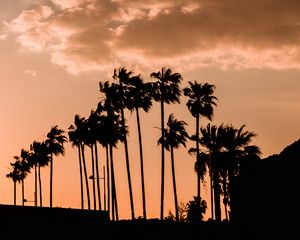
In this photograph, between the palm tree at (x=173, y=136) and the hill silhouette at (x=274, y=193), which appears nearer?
the hill silhouette at (x=274, y=193)

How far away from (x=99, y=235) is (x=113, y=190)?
30.1 m

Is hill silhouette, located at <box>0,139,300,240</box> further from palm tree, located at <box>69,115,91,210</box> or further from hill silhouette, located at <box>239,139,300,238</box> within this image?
palm tree, located at <box>69,115,91,210</box>

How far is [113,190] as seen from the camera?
7012 centimetres

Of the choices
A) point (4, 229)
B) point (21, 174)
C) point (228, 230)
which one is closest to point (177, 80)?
point (228, 230)

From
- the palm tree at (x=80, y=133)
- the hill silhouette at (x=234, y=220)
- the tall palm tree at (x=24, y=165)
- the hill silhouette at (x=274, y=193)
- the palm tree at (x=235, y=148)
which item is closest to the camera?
the hill silhouette at (x=274, y=193)

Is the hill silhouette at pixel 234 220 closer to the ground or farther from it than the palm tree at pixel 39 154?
closer to the ground

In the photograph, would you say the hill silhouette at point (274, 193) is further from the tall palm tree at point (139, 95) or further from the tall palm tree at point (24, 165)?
the tall palm tree at point (24, 165)

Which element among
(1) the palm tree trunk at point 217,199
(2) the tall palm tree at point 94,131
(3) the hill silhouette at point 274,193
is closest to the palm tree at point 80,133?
(2) the tall palm tree at point 94,131

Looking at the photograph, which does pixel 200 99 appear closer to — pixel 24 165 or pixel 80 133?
pixel 80 133

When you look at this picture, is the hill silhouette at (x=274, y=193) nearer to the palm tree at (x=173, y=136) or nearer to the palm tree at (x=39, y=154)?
the palm tree at (x=173, y=136)

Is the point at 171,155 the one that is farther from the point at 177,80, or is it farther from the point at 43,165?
the point at 43,165

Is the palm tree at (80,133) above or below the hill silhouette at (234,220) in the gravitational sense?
above

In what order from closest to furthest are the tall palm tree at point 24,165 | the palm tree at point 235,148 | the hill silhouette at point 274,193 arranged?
the hill silhouette at point 274,193 < the palm tree at point 235,148 < the tall palm tree at point 24,165

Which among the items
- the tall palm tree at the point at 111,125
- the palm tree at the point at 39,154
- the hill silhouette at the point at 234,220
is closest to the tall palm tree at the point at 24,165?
the palm tree at the point at 39,154
